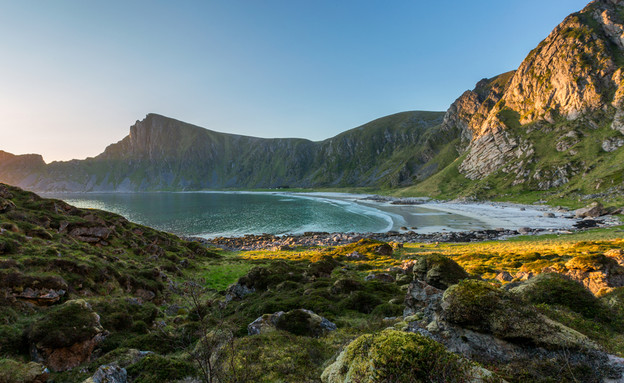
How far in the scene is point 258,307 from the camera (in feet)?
49.7

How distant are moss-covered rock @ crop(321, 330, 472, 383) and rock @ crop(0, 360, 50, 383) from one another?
8875mm

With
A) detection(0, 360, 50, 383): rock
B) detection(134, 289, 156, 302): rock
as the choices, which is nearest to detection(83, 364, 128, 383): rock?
detection(0, 360, 50, 383): rock

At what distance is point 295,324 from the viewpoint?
12.0m

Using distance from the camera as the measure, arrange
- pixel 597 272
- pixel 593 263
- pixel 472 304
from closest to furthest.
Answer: pixel 472 304
pixel 597 272
pixel 593 263

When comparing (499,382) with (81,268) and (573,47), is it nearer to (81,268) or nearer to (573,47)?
(81,268)

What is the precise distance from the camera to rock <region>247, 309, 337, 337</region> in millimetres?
11688

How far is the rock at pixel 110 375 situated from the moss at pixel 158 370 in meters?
0.20

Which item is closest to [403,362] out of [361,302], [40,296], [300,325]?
[300,325]

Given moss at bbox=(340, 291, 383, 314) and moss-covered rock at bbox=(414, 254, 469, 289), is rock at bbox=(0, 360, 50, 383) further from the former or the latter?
moss-covered rock at bbox=(414, 254, 469, 289)

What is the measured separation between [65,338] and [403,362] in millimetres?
12672

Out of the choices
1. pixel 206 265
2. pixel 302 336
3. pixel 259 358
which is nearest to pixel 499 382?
pixel 259 358

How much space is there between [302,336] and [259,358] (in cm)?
276

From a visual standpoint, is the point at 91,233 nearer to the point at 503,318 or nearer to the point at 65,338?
the point at 65,338

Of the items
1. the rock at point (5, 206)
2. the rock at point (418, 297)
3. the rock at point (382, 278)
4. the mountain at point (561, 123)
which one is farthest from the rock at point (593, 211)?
the rock at point (5, 206)
